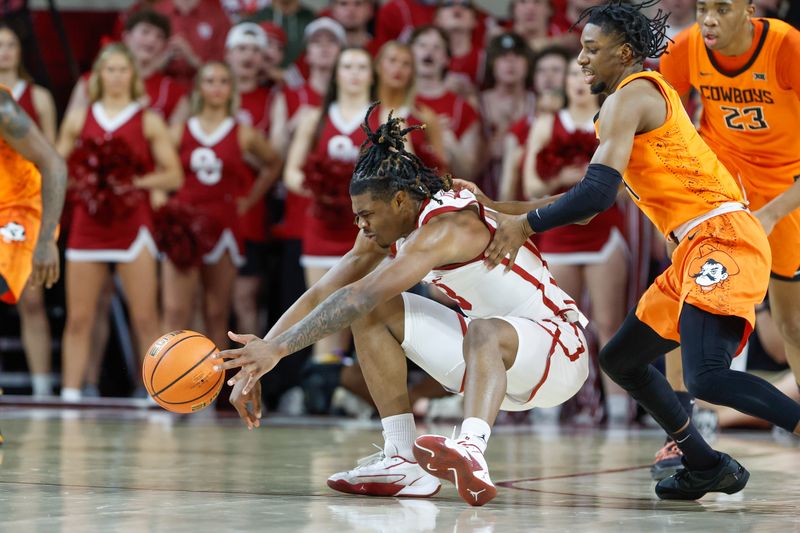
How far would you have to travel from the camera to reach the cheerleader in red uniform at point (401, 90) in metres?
9.23

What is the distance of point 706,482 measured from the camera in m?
4.90

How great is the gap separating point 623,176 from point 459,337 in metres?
0.85

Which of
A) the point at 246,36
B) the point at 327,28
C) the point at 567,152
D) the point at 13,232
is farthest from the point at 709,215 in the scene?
the point at 246,36

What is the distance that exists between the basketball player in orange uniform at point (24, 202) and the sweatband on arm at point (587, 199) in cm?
284

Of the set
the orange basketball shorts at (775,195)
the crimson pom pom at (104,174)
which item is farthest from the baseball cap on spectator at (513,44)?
the orange basketball shorts at (775,195)

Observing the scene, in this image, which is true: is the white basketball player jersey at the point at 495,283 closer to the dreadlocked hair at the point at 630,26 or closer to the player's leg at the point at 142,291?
the dreadlocked hair at the point at 630,26

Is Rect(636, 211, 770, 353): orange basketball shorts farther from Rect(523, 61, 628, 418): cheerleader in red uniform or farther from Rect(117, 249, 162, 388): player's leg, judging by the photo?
Rect(117, 249, 162, 388): player's leg

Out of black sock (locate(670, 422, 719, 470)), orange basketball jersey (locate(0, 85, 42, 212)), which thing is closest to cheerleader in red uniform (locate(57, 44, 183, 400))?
orange basketball jersey (locate(0, 85, 42, 212))

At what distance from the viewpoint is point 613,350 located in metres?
5.00

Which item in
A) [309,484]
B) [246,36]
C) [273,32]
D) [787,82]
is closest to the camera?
[309,484]

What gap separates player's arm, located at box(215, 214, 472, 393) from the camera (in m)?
4.41

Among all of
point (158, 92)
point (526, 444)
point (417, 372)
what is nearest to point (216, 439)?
point (526, 444)

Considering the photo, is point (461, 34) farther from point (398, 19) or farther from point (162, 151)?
point (162, 151)

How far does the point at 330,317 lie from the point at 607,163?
1101 millimetres
